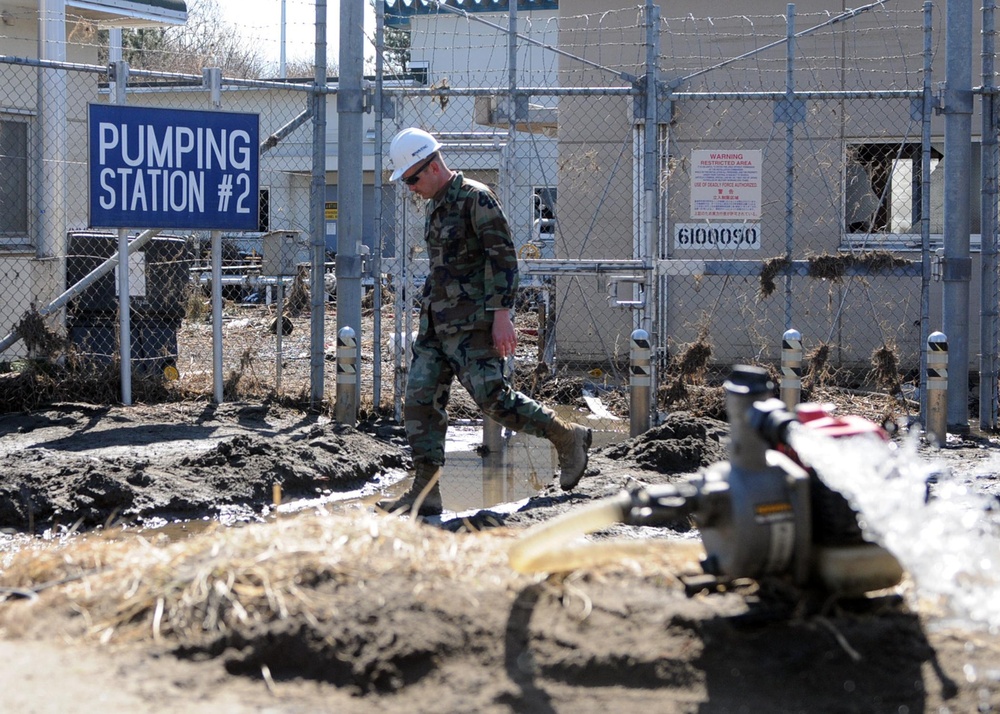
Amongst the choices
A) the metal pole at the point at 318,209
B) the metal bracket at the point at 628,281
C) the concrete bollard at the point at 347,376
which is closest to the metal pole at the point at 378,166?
the concrete bollard at the point at 347,376

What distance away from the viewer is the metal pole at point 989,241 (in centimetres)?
911

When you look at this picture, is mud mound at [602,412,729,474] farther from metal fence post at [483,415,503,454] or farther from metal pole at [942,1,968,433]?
metal pole at [942,1,968,433]

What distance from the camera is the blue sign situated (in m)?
9.05

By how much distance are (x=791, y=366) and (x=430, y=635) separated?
20.3 feet

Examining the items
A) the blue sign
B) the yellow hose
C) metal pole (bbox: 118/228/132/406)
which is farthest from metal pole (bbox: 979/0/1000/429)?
metal pole (bbox: 118/228/132/406)

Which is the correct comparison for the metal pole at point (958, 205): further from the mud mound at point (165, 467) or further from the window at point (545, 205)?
the mud mound at point (165, 467)

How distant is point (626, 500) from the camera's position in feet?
11.0

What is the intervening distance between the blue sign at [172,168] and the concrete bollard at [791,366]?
4363 millimetres

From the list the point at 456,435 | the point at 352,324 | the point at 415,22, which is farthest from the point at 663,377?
the point at 415,22

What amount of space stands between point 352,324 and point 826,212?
6.24 m

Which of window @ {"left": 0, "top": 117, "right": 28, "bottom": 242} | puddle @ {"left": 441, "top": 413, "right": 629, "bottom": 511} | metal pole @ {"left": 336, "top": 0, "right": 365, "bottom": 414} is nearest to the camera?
puddle @ {"left": 441, "top": 413, "right": 629, "bottom": 511}

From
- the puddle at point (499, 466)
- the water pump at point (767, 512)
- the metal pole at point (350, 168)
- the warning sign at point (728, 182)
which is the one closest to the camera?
the water pump at point (767, 512)

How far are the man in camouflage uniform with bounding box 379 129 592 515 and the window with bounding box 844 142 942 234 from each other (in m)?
7.44

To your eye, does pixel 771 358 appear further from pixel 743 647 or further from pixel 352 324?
pixel 743 647
